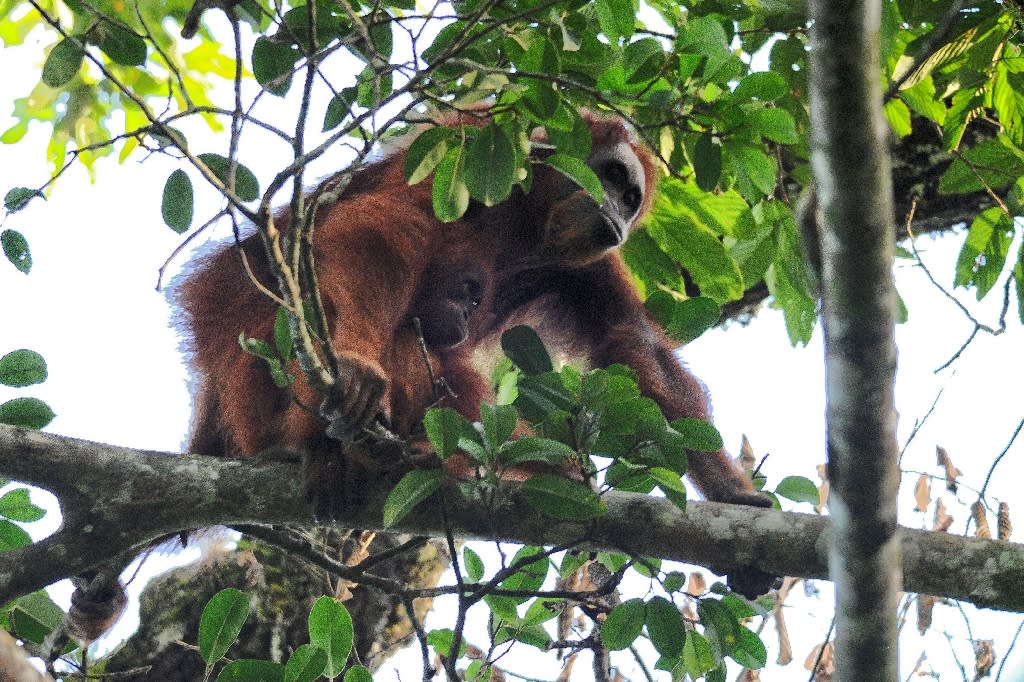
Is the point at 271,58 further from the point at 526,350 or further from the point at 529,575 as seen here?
the point at 529,575

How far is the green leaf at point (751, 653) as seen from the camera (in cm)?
368

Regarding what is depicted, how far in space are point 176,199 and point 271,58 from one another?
56 cm

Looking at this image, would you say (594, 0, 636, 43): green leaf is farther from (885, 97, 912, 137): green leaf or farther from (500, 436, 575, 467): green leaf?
(500, 436, 575, 467): green leaf

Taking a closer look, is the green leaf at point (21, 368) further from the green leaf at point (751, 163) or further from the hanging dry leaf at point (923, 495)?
the hanging dry leaf at point (923, 495)

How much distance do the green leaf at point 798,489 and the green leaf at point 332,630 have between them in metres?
1.63

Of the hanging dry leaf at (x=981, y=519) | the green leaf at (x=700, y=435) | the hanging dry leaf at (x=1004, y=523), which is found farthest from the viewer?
the hanging dry leaf at (x=981, y=519)

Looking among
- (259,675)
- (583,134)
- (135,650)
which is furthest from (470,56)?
(135,650)

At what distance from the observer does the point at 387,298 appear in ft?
13.9

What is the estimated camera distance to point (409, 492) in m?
2.98

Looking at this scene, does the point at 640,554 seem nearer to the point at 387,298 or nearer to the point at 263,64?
the point at 387,298

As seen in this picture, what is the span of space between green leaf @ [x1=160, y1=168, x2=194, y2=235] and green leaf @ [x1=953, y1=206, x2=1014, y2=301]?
10.4 ft

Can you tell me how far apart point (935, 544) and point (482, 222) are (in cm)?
276

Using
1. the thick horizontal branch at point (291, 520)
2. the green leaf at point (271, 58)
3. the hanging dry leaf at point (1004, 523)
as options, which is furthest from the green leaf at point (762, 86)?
the hanging dry leaf at point (1004, 523)

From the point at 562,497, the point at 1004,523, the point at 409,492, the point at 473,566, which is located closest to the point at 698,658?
the point at 473,566
